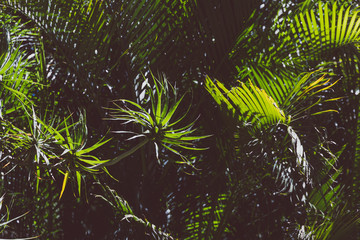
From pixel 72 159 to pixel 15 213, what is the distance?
2.57ft

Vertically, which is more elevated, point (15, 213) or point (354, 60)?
point (354, 60)

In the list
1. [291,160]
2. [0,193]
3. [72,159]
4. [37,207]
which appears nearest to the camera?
[72,159]

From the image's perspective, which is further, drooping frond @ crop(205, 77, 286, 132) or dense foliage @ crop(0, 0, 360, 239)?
dense foliage @ crop(0, 0, 360, 239)

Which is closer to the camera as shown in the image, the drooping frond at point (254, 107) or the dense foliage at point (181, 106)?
the drooping frond at point (254, 107)

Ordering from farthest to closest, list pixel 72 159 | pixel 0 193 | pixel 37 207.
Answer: pixel 37 207
pixel 0 193
pixel 72 159

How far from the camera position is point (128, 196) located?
2084 millimetres

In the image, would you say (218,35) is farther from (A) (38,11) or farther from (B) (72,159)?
(B) (72,159)

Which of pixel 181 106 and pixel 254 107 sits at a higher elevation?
pixel 254 107

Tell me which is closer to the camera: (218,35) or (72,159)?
(72,159)

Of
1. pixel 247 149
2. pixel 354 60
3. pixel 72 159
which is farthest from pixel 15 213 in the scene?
pixel 354 60

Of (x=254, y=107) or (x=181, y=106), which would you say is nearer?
(x=254, y=107)

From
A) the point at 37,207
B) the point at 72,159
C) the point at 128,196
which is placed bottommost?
the point at 37,207

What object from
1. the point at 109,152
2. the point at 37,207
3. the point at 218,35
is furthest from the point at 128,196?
the point at 218,35

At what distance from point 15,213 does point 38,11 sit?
31.5 inches
